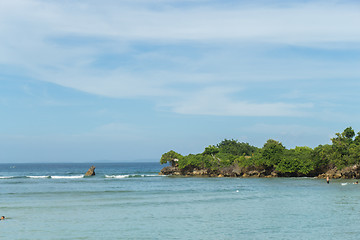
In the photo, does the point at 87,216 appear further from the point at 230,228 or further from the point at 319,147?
the point at 319,147

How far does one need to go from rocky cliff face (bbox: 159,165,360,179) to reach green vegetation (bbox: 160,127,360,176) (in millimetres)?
655

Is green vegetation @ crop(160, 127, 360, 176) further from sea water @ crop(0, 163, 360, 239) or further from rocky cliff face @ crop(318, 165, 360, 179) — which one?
sea water @ crop(0, 163, 360, 239)

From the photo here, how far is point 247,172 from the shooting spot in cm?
10000

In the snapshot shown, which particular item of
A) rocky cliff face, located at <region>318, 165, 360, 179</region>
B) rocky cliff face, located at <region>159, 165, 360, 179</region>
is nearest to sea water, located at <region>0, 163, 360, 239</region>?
rocky cliff face, located at <region>318, 165, 360, 179</region>

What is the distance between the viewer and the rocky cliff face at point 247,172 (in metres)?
82.9

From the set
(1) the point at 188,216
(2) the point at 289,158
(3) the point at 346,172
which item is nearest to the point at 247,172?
(2) the point at 289,158

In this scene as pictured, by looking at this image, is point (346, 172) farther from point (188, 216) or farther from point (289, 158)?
point (188, 216)

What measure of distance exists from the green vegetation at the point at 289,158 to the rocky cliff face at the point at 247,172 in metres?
0.66

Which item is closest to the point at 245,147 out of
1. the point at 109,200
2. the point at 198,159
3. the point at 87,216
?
the point at 198,159

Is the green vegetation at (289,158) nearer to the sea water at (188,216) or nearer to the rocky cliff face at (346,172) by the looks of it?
the rocky cliff face at (346,172)

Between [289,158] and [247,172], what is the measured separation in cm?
1151

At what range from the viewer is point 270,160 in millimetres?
93875

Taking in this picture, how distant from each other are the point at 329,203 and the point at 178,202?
16.6 meters

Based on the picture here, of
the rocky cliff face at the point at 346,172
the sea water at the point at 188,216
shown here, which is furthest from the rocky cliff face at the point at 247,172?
the sea water at the point at 188,216
